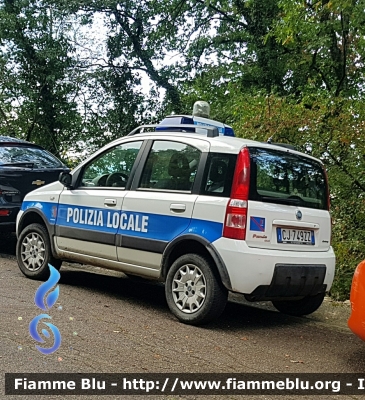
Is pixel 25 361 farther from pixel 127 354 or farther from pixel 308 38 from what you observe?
pixel 308 38

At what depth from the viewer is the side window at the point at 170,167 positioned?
5.84 meters

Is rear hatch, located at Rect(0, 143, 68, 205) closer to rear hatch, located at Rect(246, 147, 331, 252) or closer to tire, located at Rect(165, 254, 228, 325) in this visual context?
tire, located at Rect(165, 254, 228, 325)

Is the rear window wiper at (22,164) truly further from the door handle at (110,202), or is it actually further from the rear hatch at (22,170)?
the door handle at (110,202)

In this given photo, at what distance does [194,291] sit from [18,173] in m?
4.50

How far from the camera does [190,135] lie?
607 centimetres

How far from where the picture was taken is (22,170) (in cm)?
908

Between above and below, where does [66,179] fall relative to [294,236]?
above

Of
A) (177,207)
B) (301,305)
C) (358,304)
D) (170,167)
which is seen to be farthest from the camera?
(301,305)

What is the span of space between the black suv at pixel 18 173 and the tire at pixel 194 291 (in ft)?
13.2

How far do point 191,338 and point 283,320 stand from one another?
4.81 feet

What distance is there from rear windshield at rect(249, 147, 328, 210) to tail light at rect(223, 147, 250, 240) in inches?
2.7

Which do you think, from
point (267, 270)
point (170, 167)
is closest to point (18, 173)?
point (170, 167)

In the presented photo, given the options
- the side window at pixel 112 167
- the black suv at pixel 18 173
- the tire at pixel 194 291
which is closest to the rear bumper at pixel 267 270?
the tire at pixel 194 291

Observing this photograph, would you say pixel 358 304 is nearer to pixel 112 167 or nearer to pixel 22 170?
pixel 112 167
